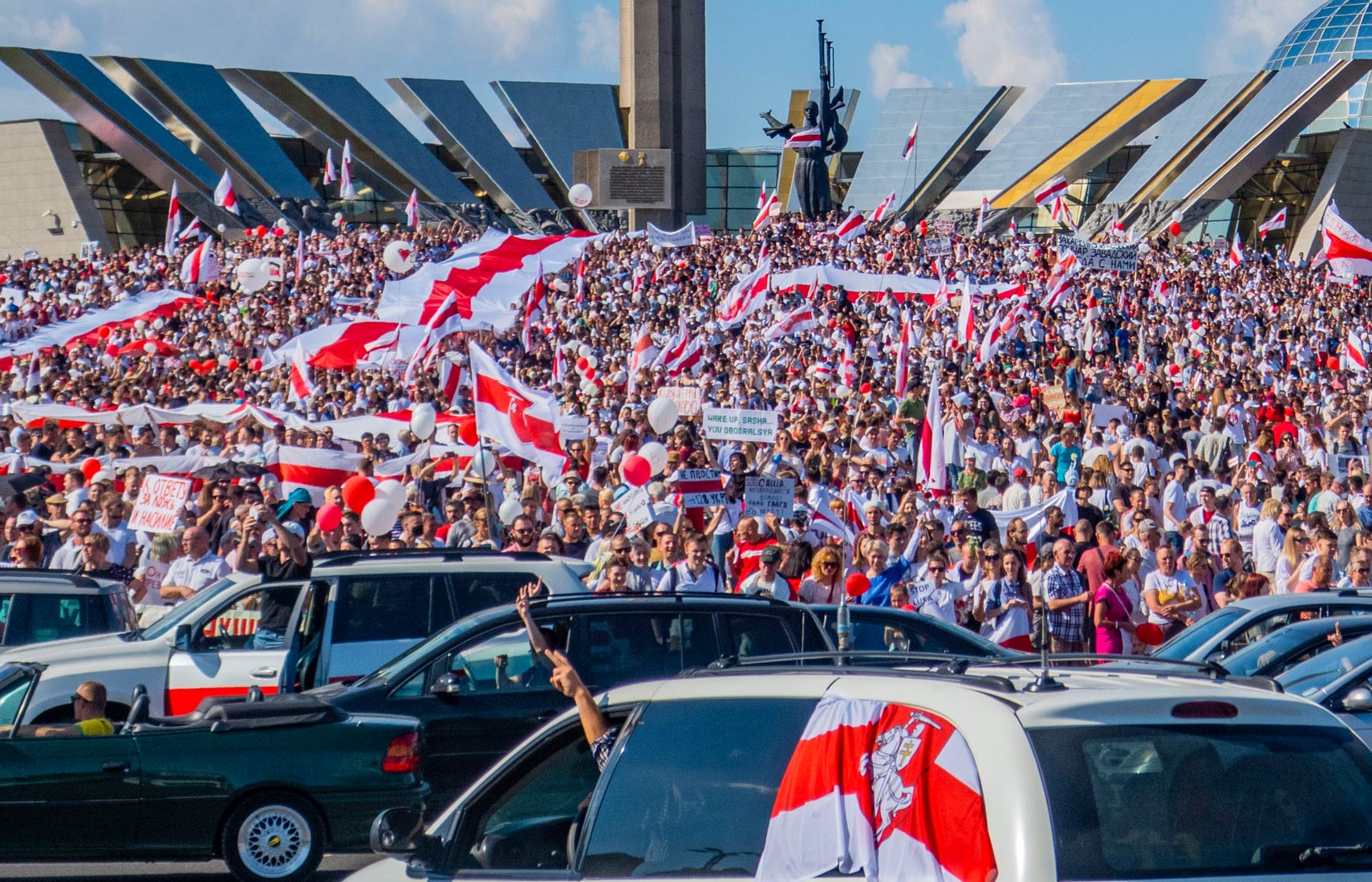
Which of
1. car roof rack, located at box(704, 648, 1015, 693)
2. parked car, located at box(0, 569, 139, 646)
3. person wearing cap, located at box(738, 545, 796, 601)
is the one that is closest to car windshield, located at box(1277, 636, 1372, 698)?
person wearing cap, located at box(738, 545, 796, 601)

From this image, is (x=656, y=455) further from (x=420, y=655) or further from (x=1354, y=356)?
(x=1354, y=356)

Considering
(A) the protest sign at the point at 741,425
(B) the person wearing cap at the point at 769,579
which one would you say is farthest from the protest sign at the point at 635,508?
(B) the person wearing cap at the point at 769,579

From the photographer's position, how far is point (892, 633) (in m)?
9.61

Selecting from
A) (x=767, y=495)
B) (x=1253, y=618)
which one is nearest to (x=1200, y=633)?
(x=1253, y=618)

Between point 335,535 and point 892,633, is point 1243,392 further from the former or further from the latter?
point 892,633

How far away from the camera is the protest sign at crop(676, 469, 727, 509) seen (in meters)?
14.1

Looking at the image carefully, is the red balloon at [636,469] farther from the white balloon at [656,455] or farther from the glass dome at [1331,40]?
the glass dome at [1331,40]

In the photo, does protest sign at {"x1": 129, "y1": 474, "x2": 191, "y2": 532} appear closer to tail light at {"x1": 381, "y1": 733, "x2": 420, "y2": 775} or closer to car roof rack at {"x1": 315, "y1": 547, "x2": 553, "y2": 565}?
car roof rack at {"x1": 315, "y1": 547, "x2": 553, "y2": 565}

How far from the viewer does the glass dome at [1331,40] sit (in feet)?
281

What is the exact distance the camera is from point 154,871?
349 inches

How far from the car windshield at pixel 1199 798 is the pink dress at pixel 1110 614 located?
25.0ft

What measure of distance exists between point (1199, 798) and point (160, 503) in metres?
11.2

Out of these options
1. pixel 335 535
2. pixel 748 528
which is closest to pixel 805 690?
pixel 748 528

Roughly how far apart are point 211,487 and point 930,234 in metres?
41.3
